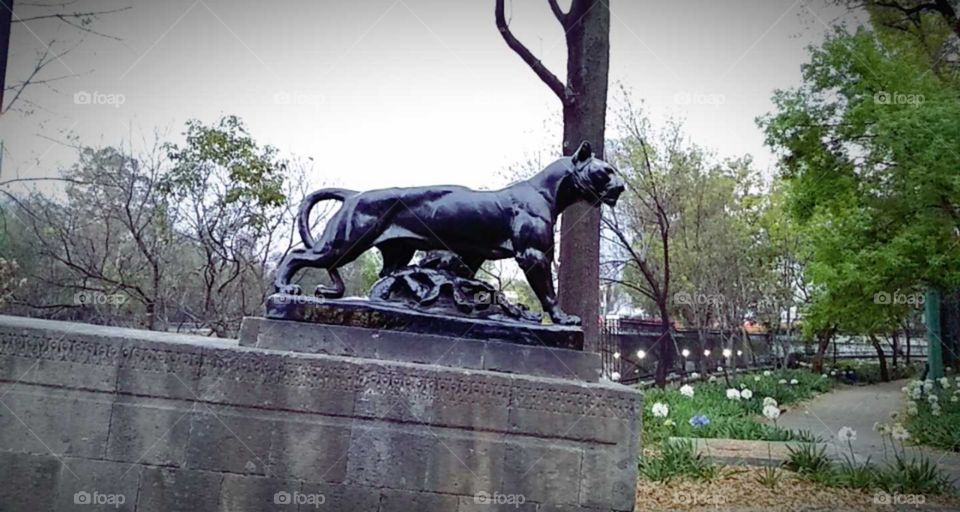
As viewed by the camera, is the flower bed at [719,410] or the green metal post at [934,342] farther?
the green metal post at [934,342]

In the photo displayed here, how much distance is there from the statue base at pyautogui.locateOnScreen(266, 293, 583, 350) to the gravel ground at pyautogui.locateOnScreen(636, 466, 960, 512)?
105 inches

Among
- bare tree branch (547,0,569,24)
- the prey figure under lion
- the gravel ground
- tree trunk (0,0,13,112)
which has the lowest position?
the gravel ground

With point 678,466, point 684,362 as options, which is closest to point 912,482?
point 678,466

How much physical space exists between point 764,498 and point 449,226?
14.2 feet

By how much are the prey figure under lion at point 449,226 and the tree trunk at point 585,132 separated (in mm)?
3579

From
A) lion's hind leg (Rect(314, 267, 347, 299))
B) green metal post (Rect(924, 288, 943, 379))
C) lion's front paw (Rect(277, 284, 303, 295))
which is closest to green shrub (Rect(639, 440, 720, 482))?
lion's hind leg (Rect(314, 267, 347, 299))

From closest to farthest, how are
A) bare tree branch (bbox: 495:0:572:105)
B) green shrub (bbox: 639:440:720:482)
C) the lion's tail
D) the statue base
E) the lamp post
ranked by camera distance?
1. the statue base
2. the lion's tail
3. green shrub (bbox: 639:440:720:482)
4. bare tree branch (bbox: 495:0:572:105)
5. the lamp post

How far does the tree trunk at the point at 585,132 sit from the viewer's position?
8367mm

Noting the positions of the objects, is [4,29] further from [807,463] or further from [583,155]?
[807,463]

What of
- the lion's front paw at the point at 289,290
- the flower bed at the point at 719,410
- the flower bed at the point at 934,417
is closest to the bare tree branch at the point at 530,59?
the flower bed at the point at 719,410

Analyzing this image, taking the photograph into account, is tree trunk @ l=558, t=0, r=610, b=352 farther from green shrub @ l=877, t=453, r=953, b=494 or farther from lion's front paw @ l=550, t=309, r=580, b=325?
lion's front paw @ l=550, t=309, r=580, b=325

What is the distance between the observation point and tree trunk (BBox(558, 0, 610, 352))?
8.37 metres

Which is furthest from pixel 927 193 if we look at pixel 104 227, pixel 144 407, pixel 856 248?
pixel 104 227

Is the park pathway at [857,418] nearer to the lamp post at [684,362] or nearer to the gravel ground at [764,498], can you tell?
the gravel ground at [764,498]
